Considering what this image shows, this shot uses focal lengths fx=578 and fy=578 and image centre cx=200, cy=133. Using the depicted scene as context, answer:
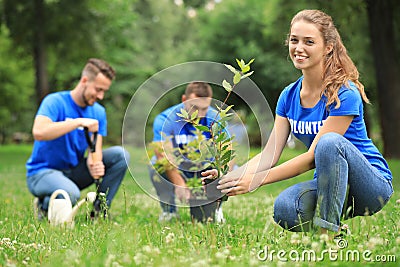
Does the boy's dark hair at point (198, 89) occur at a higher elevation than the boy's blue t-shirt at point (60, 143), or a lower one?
higher

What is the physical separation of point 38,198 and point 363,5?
10.3 meters

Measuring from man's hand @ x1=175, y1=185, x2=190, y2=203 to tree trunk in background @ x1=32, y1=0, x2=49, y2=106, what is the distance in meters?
13.3

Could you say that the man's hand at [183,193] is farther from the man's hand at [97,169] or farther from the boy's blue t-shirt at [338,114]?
the boy's blue t-shirt at [338,114]

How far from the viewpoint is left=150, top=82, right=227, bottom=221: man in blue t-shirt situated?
5002mm

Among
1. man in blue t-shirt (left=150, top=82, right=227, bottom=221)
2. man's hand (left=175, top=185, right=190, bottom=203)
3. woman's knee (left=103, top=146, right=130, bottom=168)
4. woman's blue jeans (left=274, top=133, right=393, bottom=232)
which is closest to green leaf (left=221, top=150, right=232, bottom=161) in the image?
woman's blue jeans (left=274, top=133, right=393, bottom=232)

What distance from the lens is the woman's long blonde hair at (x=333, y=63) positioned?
3668mm

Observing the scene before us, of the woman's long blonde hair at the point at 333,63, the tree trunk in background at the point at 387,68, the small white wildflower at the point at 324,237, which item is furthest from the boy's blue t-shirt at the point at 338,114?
the tree trunk in background at the point at 387,68

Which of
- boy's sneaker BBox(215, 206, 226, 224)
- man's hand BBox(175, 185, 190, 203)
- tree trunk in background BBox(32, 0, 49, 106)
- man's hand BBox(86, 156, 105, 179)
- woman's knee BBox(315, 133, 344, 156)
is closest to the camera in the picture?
woman's knee BBox(315, 133, 344, 156)

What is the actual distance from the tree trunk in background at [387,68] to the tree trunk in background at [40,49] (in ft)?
30.7

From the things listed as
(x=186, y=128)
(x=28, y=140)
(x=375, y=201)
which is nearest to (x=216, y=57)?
(x=28, y=140)

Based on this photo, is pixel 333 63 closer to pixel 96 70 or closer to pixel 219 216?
pixel 219 216

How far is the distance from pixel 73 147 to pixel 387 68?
10.9 meters

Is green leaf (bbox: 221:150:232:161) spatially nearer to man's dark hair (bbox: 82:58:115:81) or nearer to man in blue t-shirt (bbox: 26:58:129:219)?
man in blue t-shirt (bbox: 26:58:129:219)

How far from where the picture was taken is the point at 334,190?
11.2ft
